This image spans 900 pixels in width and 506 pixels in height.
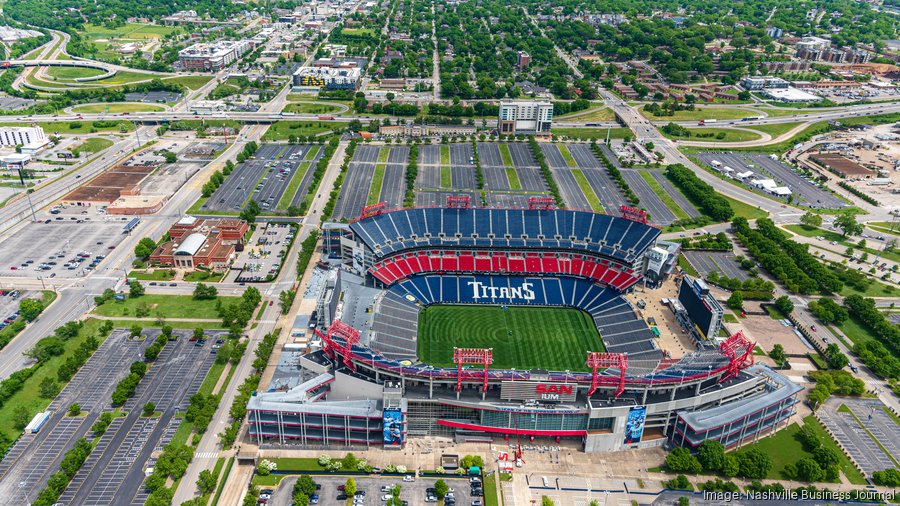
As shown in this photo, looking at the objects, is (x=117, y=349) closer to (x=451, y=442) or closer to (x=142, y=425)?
(x=142, y=425)

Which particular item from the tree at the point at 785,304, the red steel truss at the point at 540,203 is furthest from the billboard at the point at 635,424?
the red steel truss at the point at 540,203

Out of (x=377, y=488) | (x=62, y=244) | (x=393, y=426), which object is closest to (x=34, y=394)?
(x=393, y=426)

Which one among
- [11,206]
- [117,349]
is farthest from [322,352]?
[11,206]

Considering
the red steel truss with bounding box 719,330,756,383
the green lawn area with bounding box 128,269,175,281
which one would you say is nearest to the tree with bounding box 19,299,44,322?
the green lawn area with bounding box 128,269,175,281

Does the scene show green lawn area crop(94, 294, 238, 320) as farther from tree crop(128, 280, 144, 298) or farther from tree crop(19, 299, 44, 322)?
tree crop(19, 299, 44, 322)

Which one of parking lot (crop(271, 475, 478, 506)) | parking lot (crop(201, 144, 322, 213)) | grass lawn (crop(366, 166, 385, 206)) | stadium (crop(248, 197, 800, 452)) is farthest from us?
grass lawn (crop(366, 166, 385, 206))

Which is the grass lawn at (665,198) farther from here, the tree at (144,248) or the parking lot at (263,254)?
the tree at (144,248)
